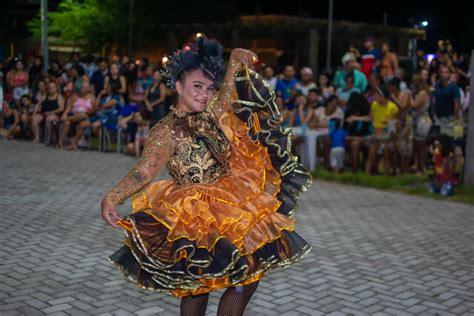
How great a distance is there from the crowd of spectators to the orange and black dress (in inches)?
317

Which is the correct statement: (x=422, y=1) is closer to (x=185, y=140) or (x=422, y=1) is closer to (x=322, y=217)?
(x=322, y=217)

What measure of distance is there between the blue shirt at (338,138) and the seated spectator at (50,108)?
7.03 meters

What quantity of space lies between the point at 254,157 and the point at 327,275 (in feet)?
8.18

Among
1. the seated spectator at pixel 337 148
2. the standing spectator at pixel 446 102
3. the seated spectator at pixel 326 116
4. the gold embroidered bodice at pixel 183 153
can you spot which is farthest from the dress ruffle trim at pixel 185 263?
the standing spectator at pixel 446 102

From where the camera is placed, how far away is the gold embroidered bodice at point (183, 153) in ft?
12.2

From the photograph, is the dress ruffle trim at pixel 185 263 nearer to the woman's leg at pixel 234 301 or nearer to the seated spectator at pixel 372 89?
the woman's leg at pixel 234 301

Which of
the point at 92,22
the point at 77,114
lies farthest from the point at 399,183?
the point at 92,22

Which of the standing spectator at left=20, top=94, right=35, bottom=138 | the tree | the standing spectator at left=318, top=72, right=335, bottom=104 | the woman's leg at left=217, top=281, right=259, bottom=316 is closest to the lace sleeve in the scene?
the woman's leg at left=217, top=281, right=259, bottom=316

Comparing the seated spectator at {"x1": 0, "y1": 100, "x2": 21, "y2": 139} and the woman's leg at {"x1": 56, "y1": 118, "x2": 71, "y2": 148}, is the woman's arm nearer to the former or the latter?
the woman's leg at {"x1": 56, "y1": 118, "x2": 71, "y2": 148}

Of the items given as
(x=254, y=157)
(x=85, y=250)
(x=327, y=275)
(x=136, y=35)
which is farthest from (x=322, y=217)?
(x=136, y=35)

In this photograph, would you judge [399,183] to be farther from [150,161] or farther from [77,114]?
[150,161]

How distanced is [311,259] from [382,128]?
607 cm

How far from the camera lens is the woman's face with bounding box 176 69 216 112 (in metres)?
3.83

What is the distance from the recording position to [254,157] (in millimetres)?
3957
